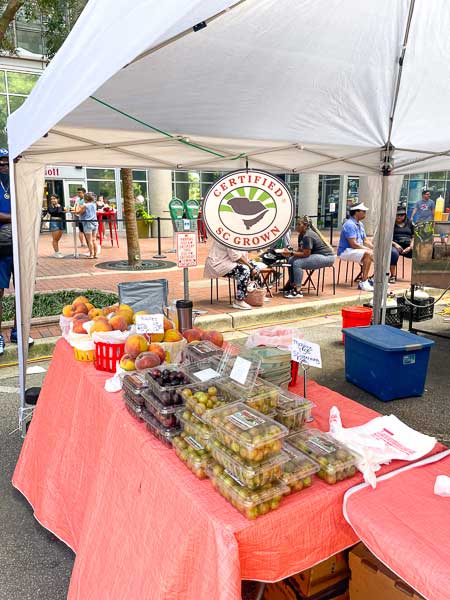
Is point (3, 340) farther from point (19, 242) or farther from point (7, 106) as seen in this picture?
point (7, 106)

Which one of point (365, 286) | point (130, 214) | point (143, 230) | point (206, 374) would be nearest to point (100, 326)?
point (206, 374)

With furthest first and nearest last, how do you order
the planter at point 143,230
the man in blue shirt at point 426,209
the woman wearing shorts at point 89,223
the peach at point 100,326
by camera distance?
the planter at point 143,230 < the man in blue shirt at point 426,209 < the woman wearing shorts at point 89,223 < the peach at point 100,326

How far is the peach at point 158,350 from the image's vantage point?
2.55 metres

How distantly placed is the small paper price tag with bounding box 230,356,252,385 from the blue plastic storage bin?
2.59 m

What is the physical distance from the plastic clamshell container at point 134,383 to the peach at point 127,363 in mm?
133

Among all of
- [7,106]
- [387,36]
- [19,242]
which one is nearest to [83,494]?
[19,242]

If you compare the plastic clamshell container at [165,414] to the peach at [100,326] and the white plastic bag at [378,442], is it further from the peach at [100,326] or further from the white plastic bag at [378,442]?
the peach at [100,326]

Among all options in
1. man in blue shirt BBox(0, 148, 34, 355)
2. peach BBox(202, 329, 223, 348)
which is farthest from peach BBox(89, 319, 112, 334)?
man in blue shirt BBox(0, 148, 34, 355)

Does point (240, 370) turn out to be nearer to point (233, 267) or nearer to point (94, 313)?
point (94, 313)

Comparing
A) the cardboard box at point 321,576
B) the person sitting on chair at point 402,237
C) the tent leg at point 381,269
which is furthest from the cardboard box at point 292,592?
the person sitting on chair at point 402,237

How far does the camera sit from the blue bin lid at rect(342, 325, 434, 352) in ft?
13.8

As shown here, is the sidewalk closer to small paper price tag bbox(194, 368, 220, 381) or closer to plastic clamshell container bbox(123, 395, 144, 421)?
plastic clamshell container bbox(123, 395, 144, 421)

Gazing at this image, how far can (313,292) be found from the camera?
8.80 metres

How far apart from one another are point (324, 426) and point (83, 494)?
131 cm
